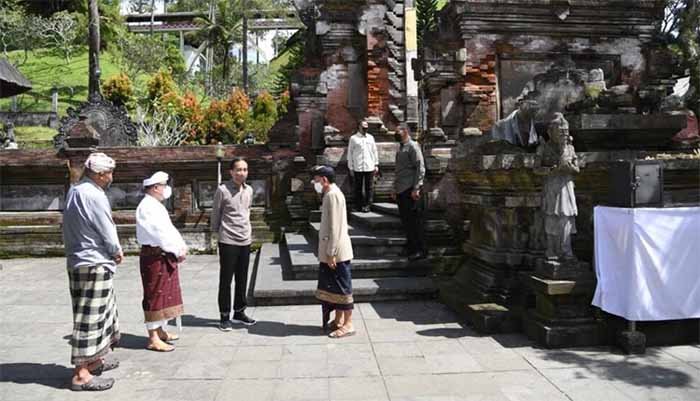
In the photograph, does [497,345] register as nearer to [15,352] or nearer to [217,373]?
[217,373]

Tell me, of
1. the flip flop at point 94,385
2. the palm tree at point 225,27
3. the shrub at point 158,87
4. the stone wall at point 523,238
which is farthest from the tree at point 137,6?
the flip flop at point 94,385

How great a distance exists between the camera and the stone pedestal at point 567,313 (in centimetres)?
486

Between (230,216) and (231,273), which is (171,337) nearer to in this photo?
(231,273)

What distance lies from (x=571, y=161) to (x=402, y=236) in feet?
12.6

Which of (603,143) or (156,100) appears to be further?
(156,100)

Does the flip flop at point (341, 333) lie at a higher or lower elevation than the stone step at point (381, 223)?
lower

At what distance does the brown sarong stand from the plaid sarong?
784 mm

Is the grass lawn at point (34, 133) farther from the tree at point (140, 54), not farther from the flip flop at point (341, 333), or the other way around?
the flip flop at point (341, 333)

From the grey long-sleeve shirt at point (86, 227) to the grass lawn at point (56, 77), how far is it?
1560 inches

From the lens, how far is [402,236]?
27.6 feet

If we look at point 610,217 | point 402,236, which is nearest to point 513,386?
point 610,217

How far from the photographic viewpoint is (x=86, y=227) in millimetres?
4301

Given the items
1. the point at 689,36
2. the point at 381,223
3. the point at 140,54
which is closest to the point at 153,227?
the point at 381,223

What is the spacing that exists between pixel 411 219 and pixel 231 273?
286 centimetres
